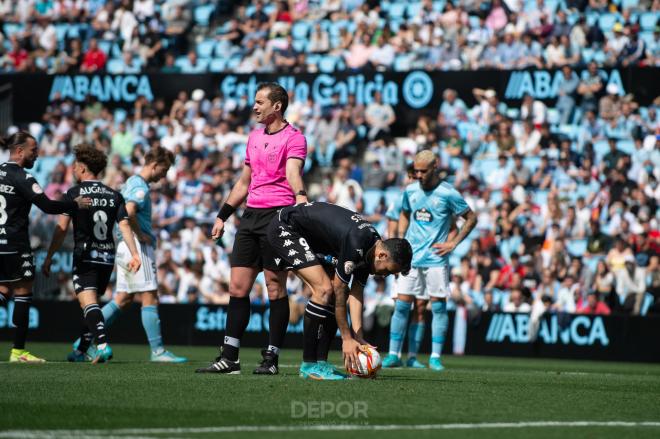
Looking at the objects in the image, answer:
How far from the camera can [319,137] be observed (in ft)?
84.2

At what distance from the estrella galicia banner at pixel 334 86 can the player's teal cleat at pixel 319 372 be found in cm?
1521

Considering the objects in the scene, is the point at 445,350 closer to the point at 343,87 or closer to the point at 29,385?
the point at 343,87

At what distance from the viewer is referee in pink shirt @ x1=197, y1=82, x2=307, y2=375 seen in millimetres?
10586

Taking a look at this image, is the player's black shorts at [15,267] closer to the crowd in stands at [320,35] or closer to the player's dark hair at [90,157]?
the player's dark hair at [90,157]

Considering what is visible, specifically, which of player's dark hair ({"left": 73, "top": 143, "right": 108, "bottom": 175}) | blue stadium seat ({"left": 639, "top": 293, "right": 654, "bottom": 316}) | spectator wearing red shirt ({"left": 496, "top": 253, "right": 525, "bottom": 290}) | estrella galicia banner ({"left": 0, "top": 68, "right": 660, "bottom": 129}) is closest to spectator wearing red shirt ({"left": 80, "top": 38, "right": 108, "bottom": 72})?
estrella galicia banner ({"left": 0, "top": 68, "right": 660, "bottom": 129})

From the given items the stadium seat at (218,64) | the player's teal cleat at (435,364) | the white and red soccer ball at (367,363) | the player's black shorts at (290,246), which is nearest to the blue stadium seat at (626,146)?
the stadium seat at (218,64)

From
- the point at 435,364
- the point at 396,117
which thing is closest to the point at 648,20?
the point at 396,117

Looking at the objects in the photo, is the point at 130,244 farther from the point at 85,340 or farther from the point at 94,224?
the point at 85,340

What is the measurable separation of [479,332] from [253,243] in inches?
401

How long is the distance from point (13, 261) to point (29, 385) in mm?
3670

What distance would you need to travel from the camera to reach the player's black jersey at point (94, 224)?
12.5 meters

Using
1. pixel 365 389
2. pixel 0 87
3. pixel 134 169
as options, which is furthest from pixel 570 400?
pixel 0 87

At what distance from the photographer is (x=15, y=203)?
12.6 m

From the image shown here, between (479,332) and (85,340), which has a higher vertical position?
(85,340)
